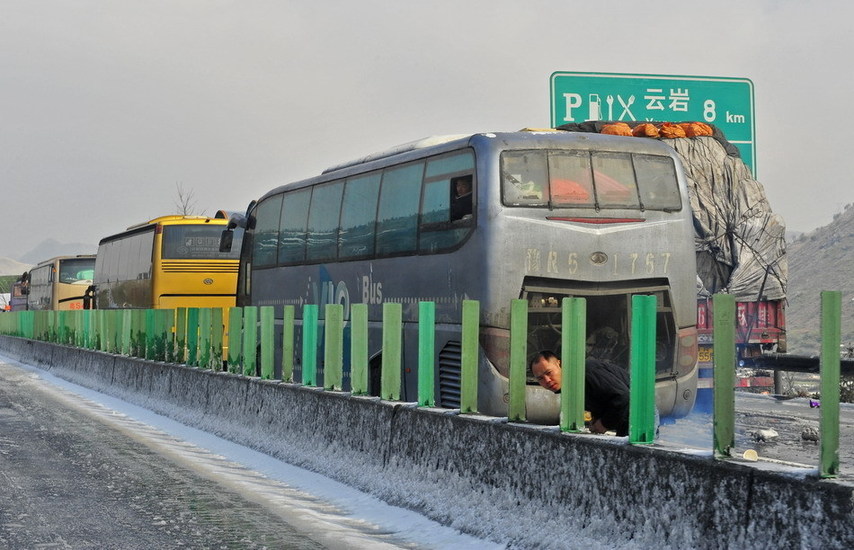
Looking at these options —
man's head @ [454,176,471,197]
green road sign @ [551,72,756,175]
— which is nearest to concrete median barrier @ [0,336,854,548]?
man's head @ [454,176,471,197]

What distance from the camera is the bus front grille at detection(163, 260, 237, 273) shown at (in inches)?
1313

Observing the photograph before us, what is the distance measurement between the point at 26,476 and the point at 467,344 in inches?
167

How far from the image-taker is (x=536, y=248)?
46.5ft

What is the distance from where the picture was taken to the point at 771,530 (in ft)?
16.2

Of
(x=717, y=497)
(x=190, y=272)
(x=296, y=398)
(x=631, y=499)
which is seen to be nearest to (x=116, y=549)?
(x=631, y=499)

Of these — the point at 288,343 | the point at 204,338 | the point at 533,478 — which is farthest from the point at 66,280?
the point at 533,478

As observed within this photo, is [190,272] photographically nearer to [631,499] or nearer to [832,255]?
[631,499]

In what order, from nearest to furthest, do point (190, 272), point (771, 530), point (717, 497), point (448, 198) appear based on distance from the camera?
point (771, 530) → point (717, 497) → point (448, 198) → point (190, 272)

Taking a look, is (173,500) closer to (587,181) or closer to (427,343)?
(427,343)

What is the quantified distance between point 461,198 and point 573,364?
7.97 m

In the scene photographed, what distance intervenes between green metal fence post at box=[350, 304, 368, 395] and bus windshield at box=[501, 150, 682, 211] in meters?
4.22

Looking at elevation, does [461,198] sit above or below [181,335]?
above

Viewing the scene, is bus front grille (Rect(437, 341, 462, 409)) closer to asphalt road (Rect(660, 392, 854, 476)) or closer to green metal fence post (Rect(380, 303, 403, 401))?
asphalt road (Rect(660, 392, 854, 476))

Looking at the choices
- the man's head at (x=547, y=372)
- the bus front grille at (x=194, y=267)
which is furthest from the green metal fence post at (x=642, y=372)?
the bus front grille at (x=194, y=267)
